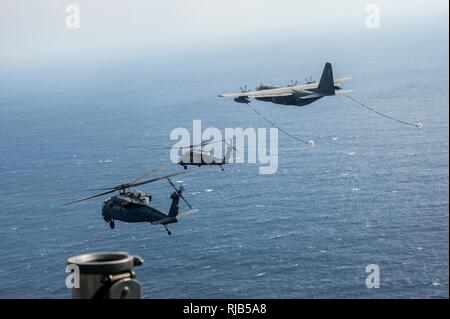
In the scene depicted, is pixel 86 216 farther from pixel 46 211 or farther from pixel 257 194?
pixel 257 194

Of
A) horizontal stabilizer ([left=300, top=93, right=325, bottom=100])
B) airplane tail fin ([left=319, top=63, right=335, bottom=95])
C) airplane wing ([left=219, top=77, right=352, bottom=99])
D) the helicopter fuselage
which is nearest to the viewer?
the helicopter fuselage

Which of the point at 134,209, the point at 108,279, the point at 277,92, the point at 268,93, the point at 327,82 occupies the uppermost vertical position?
the point at 327,82

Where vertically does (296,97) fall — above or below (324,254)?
above

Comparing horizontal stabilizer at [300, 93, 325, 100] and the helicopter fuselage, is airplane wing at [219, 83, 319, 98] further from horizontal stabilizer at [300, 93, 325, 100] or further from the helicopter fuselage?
the helicopter fuselage

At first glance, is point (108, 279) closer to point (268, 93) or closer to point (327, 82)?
point (268, 93)

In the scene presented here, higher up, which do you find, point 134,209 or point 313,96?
point 313,96

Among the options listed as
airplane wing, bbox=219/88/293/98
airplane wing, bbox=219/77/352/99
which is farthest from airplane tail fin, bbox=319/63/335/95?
airplane wing, bbox=219/88/293/98

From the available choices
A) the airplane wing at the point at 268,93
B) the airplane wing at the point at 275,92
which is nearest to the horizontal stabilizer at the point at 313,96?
the airplane wing at the point at 275,92

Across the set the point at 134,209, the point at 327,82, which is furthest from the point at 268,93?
the point at 134,209

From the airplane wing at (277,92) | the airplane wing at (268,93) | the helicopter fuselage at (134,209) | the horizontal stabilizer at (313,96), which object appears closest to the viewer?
the helicopter fuselage at (134,209)

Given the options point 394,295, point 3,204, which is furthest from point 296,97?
point 3,204

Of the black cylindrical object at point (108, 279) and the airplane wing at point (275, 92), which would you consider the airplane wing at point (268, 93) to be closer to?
the airplane wing at point (275, 92)
